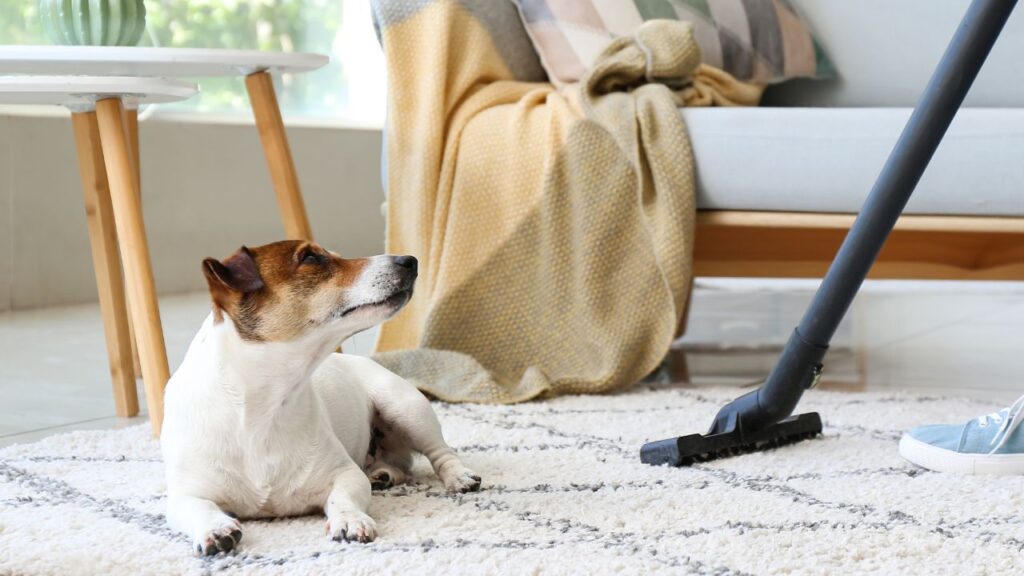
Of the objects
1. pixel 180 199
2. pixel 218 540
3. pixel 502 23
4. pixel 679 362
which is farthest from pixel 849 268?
pixel 180 199

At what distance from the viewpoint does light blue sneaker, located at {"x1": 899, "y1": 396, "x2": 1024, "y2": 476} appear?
132cm

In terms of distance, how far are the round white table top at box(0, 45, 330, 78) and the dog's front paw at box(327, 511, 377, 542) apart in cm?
66

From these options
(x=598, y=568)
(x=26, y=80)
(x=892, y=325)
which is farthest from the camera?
(x=892, y=325)

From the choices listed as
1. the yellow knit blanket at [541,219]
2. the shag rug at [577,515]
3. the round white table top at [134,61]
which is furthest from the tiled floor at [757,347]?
the round white table top at [134,61]

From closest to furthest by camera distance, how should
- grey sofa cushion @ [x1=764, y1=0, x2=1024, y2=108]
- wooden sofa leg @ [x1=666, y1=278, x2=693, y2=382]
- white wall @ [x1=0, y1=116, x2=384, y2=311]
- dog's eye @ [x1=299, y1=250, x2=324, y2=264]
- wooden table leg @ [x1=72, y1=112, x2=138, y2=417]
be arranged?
dog's eye @ [x1=299, y1=250, x2=324, y2=264], wooden table leg @ [x1=72, y1=112, x2=138, y2=417], wooden sofa leg @ [x1=666, y1=278, x2=693, y2=382], grey sofa cushion @ [x1=764, y1=0, x2=1024, y2=108], white wall @ [x1=0, y1=116, x2=384, y2=311]

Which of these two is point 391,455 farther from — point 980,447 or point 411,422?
point 980,447

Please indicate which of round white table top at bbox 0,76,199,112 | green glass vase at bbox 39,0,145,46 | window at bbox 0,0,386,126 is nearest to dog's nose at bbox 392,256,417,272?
round white table top at bbox 0,76,199,112

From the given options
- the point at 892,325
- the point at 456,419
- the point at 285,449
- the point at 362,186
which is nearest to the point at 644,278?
the point at 456,419

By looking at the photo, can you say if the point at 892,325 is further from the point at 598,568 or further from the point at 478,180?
the point at 598,568

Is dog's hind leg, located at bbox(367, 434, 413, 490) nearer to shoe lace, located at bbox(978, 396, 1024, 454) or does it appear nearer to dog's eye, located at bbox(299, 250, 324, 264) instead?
dog's eye, located at bbox(299, 250, 324, 264)

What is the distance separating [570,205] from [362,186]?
91.8 inches

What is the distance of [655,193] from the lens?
6.46ft

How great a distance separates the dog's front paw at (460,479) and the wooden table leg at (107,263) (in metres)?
0.68

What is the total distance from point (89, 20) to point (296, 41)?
261cm
